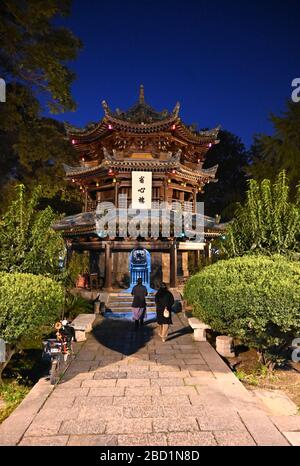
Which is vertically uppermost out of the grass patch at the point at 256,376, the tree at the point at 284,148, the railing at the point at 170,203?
the tree at the point at 284,148

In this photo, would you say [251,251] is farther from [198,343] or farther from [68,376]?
[68,376]

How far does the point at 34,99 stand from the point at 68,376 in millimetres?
16314

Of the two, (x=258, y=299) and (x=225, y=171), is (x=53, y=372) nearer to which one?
(x=258, y=299)

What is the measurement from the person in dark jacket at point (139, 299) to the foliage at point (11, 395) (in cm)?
468

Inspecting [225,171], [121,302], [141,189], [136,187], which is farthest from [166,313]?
[225,171]

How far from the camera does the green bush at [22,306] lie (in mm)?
6398

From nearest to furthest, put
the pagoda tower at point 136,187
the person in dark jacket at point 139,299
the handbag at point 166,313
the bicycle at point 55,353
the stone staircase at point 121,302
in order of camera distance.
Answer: the bicycle at point 55,353 < the handbag at point 166,313 < the person in dark jacket at point 139,299 < the stone staircase at point 121,302 < the pagoda tower at point 136,187

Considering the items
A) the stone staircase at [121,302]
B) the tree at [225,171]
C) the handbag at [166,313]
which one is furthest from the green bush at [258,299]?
the tree at [225,171]

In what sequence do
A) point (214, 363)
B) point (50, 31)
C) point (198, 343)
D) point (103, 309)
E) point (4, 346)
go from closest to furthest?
1. point (4, 346)
2. point (214, 363)
3. point (198, 343)
4. point (103, 309)
5. point (50, 31)

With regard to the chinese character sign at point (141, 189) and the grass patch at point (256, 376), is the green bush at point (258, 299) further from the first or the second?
the chinese character sign at point (141, 189)

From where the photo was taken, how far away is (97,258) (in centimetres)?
2078

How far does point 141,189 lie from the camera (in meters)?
18.9
